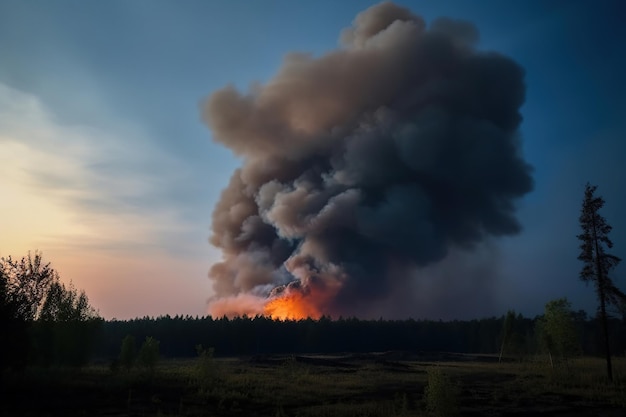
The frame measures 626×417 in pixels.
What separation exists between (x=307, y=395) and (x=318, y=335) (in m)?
83.5

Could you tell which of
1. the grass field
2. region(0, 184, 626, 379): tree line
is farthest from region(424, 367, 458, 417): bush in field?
region(0, 184, 626, 379): tree line

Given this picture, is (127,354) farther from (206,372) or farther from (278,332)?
(278,332)

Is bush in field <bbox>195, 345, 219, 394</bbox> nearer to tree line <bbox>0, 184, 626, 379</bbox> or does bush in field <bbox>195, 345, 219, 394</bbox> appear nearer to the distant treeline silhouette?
tree line <bbox>0, 184, 626, 379</bbox>

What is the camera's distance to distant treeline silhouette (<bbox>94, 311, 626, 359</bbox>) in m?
112

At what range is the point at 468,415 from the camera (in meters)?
30.5

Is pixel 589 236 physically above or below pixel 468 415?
above

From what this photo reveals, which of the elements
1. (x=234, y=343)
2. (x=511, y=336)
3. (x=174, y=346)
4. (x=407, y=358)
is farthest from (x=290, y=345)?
(x=511, y=336)

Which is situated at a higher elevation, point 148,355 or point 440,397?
point 440,397

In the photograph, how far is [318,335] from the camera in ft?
397

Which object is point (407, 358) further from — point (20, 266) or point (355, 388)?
point (20, 266)

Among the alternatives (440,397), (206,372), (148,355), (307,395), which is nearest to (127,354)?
(148,355)

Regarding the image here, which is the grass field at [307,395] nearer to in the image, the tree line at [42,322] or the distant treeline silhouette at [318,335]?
the tree line at [42,322]

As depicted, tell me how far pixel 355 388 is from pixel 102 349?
85874 millimetres

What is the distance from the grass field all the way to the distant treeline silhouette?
6405 centimetres
